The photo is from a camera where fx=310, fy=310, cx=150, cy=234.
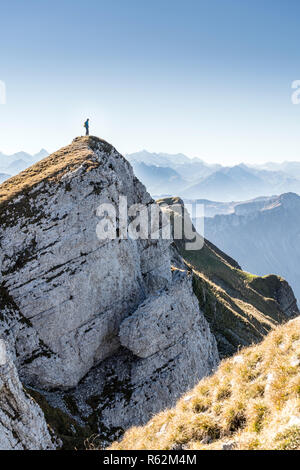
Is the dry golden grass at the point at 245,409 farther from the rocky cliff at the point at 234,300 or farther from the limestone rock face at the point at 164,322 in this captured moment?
the rocky cliff at the point at 234,300

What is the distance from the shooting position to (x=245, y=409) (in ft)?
36.8

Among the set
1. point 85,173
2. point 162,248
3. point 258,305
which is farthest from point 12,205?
point 258,305

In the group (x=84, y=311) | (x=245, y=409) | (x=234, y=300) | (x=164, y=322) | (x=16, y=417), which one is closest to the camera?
(x=245, y=409)

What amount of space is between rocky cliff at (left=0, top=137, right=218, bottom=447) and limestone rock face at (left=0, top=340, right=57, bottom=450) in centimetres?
412

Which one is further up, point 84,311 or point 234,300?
point 84,311

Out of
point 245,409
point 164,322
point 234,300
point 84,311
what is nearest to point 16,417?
point 84,311

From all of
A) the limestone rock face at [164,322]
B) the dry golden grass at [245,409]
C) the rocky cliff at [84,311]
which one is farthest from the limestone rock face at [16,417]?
the limestone rock face at [164,322]

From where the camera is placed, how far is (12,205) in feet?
101

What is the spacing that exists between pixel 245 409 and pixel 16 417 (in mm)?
15754

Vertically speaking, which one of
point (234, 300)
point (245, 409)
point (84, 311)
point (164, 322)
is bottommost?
point (234, 300)

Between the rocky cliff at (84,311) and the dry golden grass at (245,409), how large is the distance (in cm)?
1629

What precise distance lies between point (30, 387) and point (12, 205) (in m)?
16.9

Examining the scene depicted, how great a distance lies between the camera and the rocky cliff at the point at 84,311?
27891mm

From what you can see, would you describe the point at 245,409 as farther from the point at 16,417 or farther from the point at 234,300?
the point at 234,300
